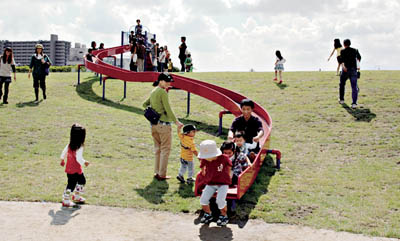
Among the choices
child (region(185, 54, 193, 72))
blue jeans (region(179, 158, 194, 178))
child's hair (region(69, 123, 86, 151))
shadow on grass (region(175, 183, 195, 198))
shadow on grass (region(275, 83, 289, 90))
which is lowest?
shadow on grass (region(175, 183, 195, 198))

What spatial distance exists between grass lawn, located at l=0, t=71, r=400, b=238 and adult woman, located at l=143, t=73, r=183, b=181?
1.75ft

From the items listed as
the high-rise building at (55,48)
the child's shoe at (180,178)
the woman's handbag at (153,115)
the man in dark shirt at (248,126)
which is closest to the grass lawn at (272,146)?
the child's shoe at (180,178)

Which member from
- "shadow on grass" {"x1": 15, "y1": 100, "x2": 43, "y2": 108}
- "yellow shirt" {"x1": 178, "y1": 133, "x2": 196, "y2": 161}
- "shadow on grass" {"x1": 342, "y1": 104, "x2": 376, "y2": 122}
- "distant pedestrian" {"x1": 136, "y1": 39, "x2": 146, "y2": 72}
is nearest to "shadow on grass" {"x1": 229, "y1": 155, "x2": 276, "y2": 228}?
"yellow shirt" {"x1": 178, "y1": 133, "x2": 196, "y2": 161}

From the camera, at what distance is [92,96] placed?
19.0 meters

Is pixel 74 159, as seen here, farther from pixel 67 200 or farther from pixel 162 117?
pixel 162 117

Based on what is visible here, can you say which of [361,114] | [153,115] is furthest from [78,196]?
[361,114]

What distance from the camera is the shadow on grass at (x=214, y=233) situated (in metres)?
6.10

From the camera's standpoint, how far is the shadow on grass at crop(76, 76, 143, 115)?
54.4 feet

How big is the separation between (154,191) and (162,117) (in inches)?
56.9

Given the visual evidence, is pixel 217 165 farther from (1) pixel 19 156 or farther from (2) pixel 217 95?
(2) pixel 217 95

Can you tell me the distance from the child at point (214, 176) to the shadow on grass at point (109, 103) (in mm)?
5929

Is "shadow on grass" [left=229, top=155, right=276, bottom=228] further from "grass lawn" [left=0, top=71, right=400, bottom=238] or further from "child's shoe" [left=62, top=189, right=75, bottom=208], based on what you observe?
"child's shoe" [left=62, top=189, right=75, bottom=208]

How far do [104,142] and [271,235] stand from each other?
21.8 ft

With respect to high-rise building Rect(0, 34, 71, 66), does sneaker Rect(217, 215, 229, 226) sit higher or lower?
lower
